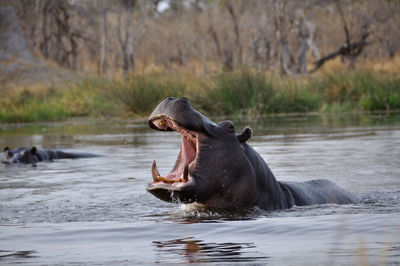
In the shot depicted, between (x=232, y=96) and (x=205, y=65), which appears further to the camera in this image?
(x=205, y=65)

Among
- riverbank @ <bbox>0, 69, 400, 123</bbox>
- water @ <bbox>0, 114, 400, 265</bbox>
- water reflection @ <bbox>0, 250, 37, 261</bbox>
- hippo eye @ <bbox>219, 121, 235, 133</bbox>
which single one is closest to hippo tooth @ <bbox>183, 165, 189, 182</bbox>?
water @ <bbox>0, 114, 400, 265</bbox>

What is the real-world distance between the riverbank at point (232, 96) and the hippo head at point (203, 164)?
1005cm

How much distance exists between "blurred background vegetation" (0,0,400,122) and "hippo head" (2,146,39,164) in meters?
6.39

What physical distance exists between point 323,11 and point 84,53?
47.3ft

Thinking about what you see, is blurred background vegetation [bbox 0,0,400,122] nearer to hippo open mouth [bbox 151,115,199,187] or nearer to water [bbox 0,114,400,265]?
water [bbox 0,114,400,265]

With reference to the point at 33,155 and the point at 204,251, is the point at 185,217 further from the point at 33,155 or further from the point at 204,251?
the point at 33,155

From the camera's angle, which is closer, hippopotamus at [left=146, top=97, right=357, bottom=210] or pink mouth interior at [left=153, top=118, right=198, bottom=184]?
hippopotamus at [left=146, top=97, right=357, bottom=210]

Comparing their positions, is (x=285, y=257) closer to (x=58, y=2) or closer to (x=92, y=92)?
(x=92, y=92)

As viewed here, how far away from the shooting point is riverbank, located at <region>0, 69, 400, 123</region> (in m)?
14.5

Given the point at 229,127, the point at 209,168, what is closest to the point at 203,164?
the point at 209,168

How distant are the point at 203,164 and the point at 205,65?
26.7 metres

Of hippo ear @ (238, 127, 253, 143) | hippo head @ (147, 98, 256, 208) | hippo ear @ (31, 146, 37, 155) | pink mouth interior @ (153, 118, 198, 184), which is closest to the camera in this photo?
hippo head @ (147, 98, 256, 208)

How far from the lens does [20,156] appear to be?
27.7 ft

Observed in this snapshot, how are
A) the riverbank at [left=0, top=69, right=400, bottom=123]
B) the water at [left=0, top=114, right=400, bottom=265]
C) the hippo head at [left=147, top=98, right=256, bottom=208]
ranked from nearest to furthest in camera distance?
the water at [left=0, top=114, right=400, bottom=265] < the hippo head at [left=147, top=98, right=256, bottom=208] < the riverbank at [left=0, top=69, right=400, bottom=123]
